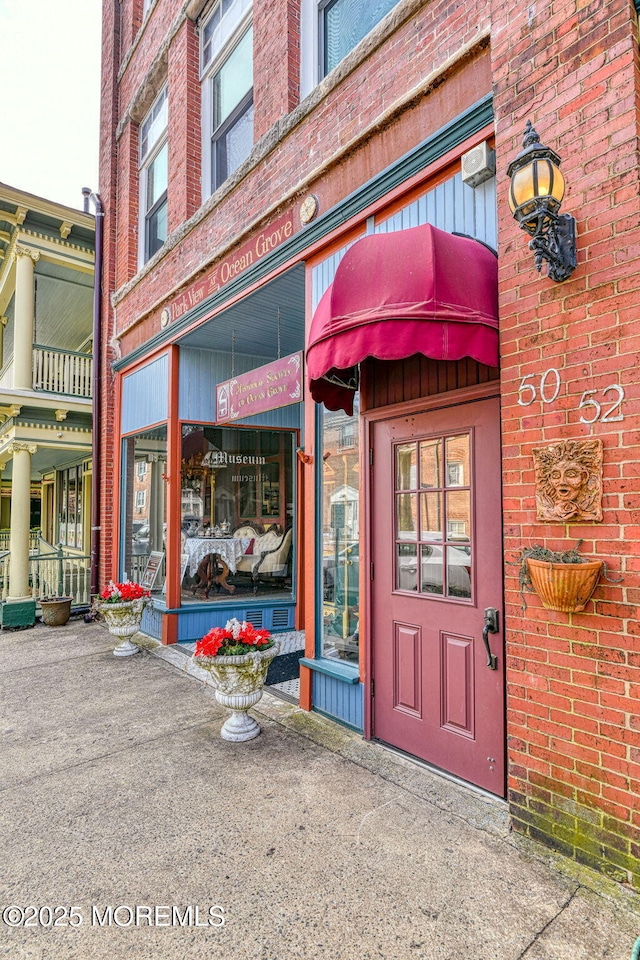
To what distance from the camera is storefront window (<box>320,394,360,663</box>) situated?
14.5ft

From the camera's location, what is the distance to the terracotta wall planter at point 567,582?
8.17 ft

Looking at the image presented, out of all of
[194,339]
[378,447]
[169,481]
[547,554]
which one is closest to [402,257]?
[378,447]

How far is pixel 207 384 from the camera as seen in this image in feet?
25.6

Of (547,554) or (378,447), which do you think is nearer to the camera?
(547,554)

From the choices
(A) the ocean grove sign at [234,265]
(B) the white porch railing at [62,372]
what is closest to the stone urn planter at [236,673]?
(A) the ocean grove sign at [234,265]

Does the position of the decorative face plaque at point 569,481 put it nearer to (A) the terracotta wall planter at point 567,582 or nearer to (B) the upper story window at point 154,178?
(A) the terracotta wall planter at point 567,582

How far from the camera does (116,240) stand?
9484mm

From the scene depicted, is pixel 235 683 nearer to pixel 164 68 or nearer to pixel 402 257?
pixel 402 257

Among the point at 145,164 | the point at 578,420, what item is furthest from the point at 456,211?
the point at 145,164

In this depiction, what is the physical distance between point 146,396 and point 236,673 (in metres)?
5.50

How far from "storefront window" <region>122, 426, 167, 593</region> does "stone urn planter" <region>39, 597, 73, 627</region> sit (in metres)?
1.09

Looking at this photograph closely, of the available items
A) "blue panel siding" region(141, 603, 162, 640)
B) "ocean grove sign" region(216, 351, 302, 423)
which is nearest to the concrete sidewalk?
"ocean grove sign" region(216, 351, 302, 423)

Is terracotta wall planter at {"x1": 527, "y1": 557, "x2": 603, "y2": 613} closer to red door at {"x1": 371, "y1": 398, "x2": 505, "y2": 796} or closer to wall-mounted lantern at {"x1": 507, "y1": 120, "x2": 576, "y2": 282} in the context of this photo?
red door at {"x1": 371, "y1": 398, "x2": 505, "y2": 796}

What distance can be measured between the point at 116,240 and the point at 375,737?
9.25 metres
